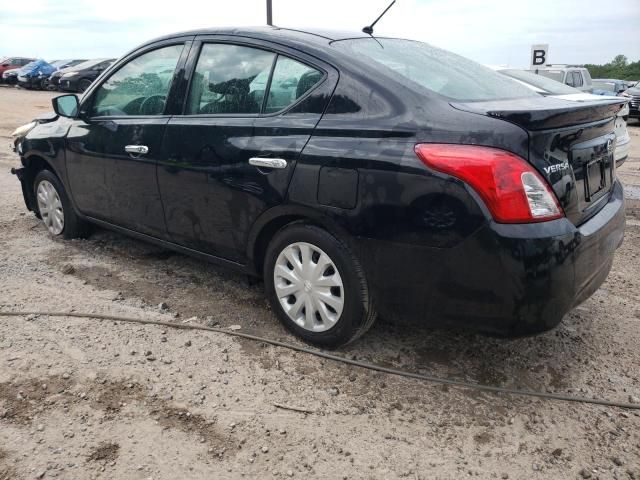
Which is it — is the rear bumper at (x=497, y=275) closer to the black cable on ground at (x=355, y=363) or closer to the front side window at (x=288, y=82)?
the black cable on ground at (x=355, y=363)

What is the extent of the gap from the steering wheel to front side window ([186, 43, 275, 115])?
263 mm

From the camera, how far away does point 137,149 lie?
3.76m

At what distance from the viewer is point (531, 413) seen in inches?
104

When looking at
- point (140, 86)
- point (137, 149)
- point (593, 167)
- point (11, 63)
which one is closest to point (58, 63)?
point (11, 63)

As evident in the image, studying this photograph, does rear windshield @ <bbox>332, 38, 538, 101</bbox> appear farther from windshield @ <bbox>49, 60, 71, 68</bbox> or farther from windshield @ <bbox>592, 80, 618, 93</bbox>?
windshield @ <bbox>49, 60, 71, 68</bbox>

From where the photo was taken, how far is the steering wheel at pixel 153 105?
3740 mm

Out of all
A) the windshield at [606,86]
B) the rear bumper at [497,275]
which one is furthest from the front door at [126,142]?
the windshield at [606,86]

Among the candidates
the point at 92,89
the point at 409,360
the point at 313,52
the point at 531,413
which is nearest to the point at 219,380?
the point at 409,360

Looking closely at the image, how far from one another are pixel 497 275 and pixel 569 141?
70cm

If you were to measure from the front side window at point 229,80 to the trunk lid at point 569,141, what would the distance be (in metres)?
1.15

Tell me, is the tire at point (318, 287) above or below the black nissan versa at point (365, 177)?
below

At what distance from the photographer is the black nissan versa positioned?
243cm

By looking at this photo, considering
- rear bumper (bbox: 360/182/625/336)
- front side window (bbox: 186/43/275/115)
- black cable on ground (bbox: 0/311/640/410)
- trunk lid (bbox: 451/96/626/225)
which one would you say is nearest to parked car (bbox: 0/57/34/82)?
front side window (bbox: 186/43/275/115)

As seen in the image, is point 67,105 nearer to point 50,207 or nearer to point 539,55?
point 50,207
